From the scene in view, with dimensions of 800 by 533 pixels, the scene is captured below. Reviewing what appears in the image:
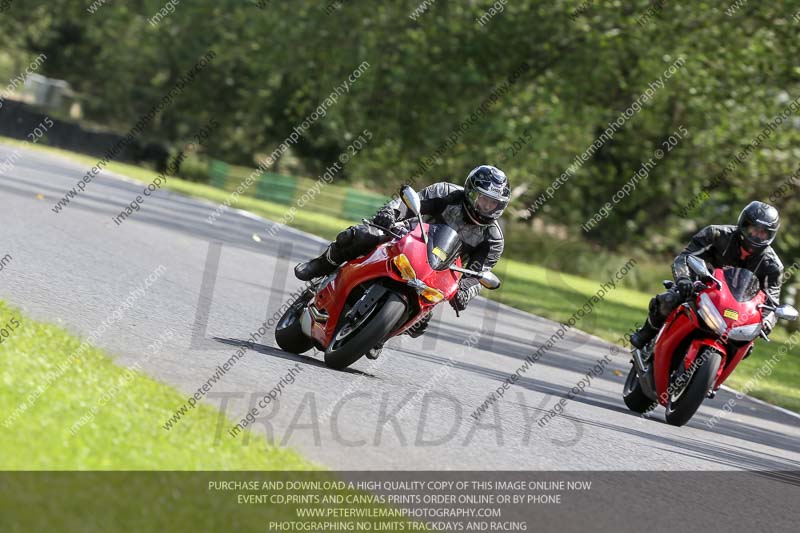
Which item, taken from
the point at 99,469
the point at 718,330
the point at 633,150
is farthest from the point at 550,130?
the point at 99,469

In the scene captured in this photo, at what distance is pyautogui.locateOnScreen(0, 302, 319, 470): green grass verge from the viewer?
19.1ft

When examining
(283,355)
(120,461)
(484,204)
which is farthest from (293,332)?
(120,461)

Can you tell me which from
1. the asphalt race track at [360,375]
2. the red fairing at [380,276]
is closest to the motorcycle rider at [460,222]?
the red fairing at [380,276]

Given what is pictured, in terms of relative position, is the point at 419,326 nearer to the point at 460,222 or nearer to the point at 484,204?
the point at 460,222

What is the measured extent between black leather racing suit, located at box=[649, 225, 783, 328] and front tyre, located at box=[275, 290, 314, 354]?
9.53ft

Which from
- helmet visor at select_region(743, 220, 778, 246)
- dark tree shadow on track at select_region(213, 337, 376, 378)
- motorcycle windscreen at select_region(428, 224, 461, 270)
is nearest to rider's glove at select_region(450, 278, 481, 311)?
motorcycle windscreen at select_region(428, 224, 461, 270)

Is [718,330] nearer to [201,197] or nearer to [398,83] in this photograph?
[201,197]

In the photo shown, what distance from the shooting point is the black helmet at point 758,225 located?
35.3 ft

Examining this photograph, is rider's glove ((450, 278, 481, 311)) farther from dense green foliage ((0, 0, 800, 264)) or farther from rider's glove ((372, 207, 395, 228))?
dense green foliage ((0, 0, 800, 264))

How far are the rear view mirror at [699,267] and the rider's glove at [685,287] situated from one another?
0.41 feet

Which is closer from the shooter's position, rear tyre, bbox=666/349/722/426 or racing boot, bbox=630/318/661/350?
rear tyre, bbox=666/349/722/426

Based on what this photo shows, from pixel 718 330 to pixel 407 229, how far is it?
259 cm

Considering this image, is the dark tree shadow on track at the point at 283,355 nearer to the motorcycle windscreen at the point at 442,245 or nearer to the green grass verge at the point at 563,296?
the motorcycle windscreen at the point at 442,245
